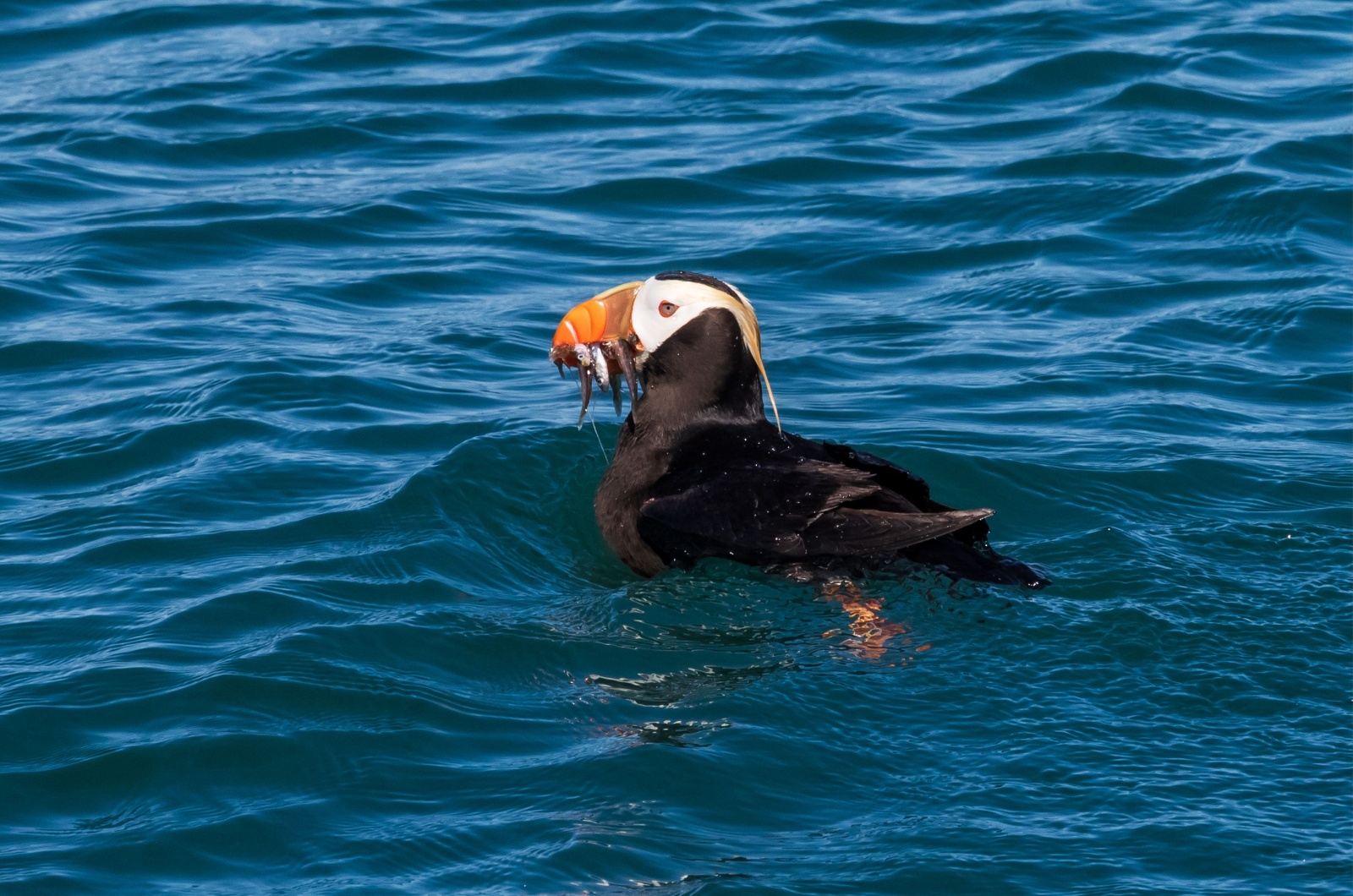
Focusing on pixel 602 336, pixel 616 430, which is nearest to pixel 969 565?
pixel 602 336

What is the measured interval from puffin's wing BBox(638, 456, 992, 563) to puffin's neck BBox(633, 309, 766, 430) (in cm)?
38

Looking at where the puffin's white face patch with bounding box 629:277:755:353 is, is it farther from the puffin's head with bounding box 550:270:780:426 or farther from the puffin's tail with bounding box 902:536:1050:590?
the puffin's tail with bounding box 902:536:1050:590

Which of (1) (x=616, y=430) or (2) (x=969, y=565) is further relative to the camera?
(1) (x=616, y=430)

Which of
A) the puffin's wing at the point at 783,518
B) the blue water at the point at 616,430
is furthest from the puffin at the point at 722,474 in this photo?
the blue water at the point at 616,430

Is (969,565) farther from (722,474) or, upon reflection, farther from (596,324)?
(596,324)

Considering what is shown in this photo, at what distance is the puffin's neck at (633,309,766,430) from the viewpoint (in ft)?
17.5

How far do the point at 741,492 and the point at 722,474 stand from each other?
0.15 metres

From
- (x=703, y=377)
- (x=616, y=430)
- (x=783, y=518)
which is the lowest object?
(x=616, y=430)

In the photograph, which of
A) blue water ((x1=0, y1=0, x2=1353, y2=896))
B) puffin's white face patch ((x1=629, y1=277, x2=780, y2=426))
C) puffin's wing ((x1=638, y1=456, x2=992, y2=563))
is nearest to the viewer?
blue water ((x1=0, y1=0, x2=1353, y2=896))

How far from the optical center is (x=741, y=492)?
4.94m

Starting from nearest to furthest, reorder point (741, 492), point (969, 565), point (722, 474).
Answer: point (969, 565) → point (741, 492) → point (722, 474)

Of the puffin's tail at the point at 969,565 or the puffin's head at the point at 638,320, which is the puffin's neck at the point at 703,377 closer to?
the puffin's head at the point at 638,320

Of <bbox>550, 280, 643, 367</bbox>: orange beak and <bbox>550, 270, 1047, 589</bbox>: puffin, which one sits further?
<bbox>550, 280, 643, 367</bbox>: orange beak

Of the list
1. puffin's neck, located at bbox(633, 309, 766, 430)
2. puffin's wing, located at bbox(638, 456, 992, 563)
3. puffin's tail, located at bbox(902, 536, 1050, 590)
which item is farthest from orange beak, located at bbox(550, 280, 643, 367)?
puffin's tail, located at bbox(902, 536, 1050, 590)
